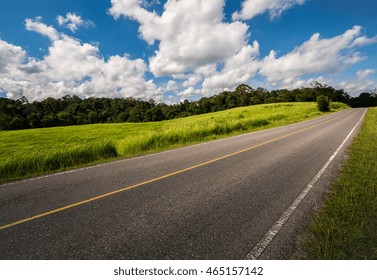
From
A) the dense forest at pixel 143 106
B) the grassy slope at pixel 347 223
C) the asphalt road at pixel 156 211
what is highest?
the dense forest at pixel 143 106

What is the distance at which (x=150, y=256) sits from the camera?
276 cm

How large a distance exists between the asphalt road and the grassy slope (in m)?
0.27

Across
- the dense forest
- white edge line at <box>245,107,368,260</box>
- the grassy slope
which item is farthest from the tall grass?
the dense forest

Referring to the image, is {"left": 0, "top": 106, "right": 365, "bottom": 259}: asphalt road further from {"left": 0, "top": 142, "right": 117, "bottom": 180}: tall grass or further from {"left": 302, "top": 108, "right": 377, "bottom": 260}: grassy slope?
{"left": 0, "top": 142, "right": 117, "bottom": 180}: tall grass

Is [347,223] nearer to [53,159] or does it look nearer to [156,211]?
[156,211]

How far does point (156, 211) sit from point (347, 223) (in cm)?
339

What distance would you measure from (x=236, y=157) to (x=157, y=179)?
3.72 m

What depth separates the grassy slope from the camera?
279cm

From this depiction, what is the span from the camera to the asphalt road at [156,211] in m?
2.92

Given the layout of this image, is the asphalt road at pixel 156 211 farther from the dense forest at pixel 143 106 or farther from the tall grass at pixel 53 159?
the dense forest at pixel 143 106

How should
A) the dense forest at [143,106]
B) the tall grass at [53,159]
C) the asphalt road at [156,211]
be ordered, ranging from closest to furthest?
the asphalt road at [156,211], the tall grass at [53,159], the dense forest at [143,106]

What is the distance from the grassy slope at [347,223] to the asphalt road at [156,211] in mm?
270

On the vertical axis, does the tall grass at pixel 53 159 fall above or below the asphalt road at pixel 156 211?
above

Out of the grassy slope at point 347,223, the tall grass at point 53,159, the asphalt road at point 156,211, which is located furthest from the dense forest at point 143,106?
the grassy slope at point 347,223
